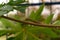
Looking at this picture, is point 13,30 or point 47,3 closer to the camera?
point 13,30

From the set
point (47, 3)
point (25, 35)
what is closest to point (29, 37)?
point (25, 35)

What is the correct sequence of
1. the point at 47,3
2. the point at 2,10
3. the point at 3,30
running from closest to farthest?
1. the point at 2,10
2. the point at 3,30
3. the point at 47,3

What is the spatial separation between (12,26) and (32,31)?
0.08 meters

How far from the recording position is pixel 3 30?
1.66 ft

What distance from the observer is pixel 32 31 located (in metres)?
0.55

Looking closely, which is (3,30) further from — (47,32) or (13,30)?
(47,32)

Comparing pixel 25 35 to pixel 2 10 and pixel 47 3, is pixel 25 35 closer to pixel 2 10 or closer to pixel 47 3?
pixel 2 10

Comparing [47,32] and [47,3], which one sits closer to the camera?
[47,32]

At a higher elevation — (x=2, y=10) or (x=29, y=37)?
(x=2, y=10)

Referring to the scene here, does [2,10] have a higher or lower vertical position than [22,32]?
higher

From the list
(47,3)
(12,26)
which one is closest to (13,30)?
(12,26)

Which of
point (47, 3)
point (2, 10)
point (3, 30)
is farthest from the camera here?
Answer: point (47, 3)

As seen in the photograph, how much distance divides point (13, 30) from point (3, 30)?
0.04 m

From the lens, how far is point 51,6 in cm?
106
